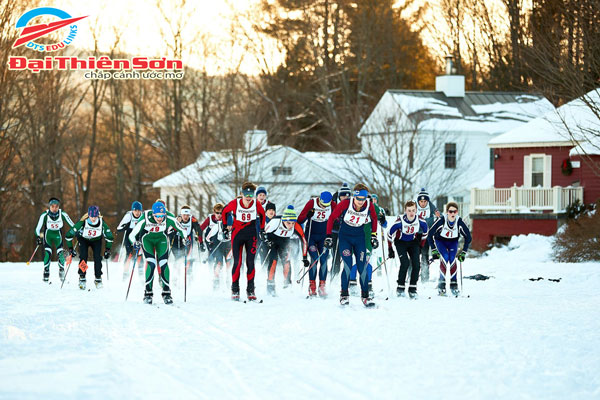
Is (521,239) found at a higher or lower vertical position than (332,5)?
lower

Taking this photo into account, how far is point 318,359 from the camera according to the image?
9516 mm

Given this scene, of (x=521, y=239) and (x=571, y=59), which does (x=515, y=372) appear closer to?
(x=571, y=59)

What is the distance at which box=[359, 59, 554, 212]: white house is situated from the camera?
45.9m

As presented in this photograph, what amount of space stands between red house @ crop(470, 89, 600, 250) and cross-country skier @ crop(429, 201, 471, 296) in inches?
695

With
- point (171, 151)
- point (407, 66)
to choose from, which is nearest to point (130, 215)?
point (171, 151)

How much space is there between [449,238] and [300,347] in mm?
5996

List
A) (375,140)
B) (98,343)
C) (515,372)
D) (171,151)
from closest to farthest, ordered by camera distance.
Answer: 1. (515,372)
2. (98,343)
3. (375,140)
4. (171,151)

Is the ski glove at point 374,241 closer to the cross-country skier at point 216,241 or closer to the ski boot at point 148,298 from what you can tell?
the ski boot at point 148,298

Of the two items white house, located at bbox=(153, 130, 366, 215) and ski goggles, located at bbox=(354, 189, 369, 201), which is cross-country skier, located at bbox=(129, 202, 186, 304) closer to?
ski goggles, located at bbox=(354, 189, 369, 201)

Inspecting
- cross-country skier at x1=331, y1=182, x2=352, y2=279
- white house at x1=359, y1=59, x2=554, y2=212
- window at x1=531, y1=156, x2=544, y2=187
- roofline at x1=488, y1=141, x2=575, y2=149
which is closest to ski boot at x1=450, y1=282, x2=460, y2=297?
cross-country skier at x1=331, y1=182, x2=352, y2=279

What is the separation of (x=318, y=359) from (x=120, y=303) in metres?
6.13

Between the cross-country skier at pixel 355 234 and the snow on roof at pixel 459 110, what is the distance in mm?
33485

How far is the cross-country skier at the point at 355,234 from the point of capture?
45.6 ft

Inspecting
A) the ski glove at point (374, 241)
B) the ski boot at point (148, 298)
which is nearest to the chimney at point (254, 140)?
Answer: the ski boot at point (148, 298)
